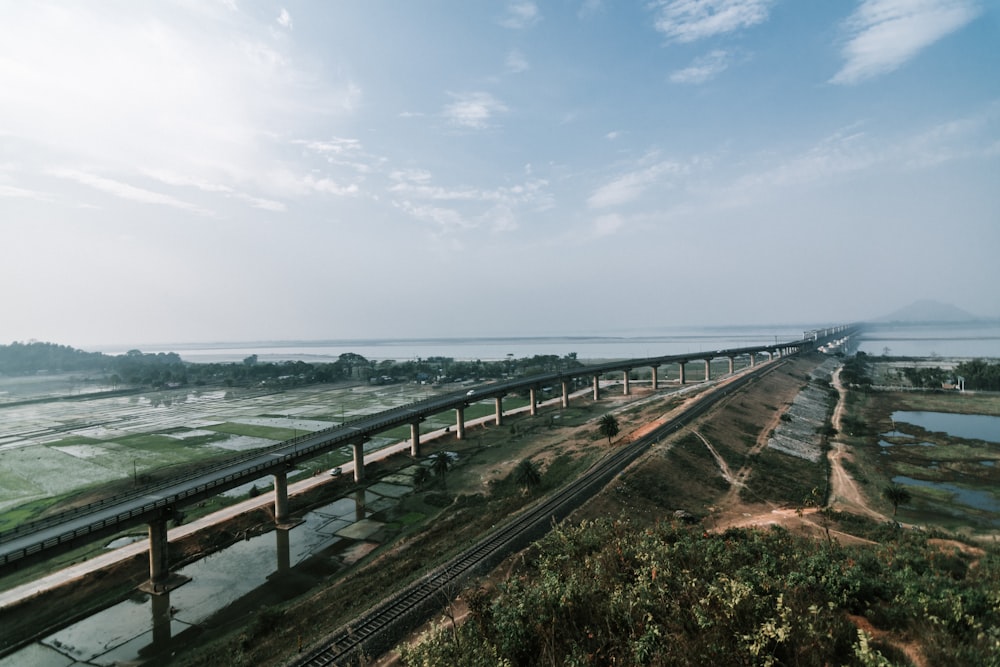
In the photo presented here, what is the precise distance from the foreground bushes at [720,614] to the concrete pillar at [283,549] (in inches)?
977

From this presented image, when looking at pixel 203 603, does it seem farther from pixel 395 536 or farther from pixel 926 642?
pixel 926 642

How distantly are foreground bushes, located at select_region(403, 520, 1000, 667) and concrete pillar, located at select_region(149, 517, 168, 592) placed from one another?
30.8m

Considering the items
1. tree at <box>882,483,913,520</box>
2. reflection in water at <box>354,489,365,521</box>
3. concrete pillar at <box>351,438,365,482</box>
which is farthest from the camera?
concrete pillar at <box>351,438,365,482</box>

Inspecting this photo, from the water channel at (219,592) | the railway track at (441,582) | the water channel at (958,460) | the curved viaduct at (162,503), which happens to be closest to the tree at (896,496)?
the water channel at (958,460)

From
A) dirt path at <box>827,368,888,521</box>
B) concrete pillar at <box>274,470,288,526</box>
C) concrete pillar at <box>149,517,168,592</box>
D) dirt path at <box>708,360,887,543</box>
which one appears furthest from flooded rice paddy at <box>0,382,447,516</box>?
dirt path at <box>827,368,888,521</box>

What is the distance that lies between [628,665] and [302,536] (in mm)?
40734

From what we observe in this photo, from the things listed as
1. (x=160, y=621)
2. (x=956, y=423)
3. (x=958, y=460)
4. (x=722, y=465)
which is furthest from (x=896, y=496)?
(x=956, y=423)

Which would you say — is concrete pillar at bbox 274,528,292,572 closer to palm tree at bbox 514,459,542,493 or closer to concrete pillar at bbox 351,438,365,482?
concrete pillar at bbox 351,438,365,482

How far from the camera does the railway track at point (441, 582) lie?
2309 centimetres

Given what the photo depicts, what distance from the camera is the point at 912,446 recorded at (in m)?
69.3

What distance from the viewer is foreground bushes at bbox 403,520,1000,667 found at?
14641 millimetres

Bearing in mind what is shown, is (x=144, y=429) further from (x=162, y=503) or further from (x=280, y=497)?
(x=162, y=503)

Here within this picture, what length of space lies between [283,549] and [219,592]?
7.40 metres

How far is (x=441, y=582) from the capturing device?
2827 centimetres
